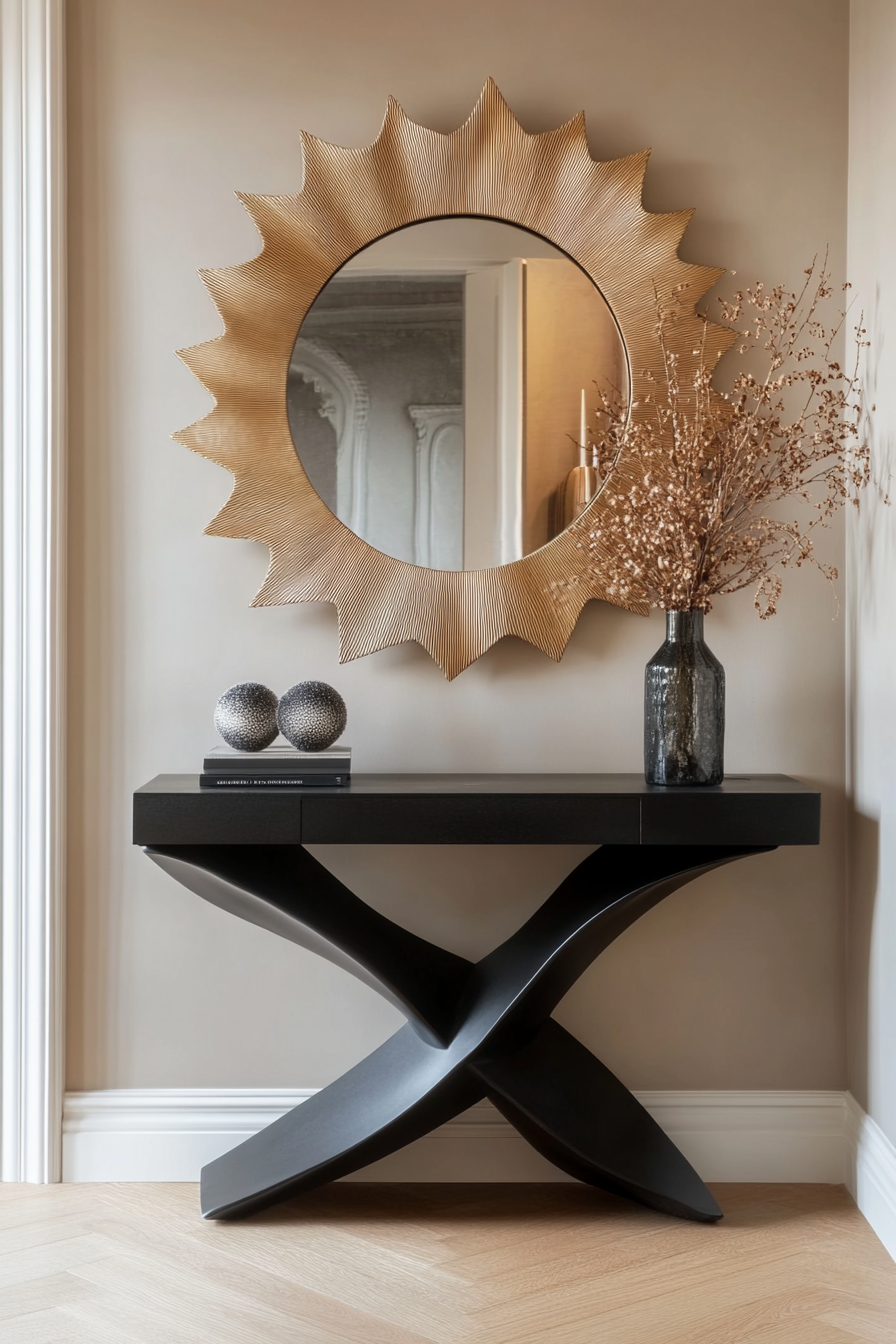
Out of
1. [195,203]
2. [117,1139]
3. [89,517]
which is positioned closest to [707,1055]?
[117,1139]

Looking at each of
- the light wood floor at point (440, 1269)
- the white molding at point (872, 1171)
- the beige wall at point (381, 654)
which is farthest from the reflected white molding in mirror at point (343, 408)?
the white molding at point (872, 1171)

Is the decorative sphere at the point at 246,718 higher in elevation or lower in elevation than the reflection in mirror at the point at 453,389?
lower

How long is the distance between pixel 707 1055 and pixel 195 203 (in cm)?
191

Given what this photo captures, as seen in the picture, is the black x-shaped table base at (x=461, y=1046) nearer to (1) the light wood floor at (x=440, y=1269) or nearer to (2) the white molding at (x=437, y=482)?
(1) the light wood floor at (x=440, y=1269)

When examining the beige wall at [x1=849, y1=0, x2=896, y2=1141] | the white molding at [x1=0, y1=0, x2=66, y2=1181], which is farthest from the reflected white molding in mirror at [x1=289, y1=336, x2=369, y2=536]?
the beige wall at [x1=849, y1=0, x2=896, y2=1141]

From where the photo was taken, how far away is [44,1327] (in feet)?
5.31

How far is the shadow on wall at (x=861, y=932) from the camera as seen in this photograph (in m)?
2.02

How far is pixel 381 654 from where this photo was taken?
7.13 ft

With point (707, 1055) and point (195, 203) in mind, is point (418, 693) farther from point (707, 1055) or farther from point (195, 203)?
point (195, 203)

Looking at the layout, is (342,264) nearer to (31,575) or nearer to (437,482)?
(437,482)

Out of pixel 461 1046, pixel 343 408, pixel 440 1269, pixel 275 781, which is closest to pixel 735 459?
pixel 343 408

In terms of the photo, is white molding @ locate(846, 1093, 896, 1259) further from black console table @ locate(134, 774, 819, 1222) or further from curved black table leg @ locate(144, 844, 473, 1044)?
curved black table leg @ locate(144, 844, 473, 1044)

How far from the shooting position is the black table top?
181cm

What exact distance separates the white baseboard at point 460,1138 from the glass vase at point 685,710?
2.23 ft
